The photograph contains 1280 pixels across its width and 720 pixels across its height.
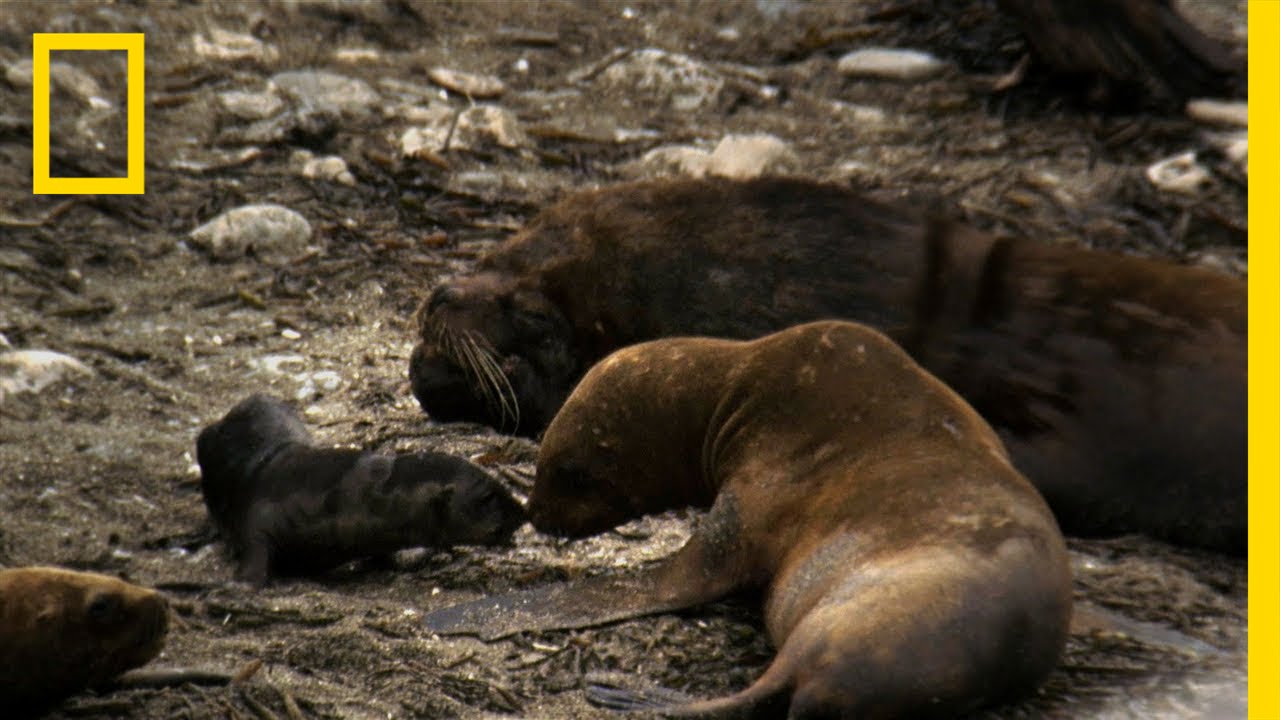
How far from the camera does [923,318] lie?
6016mm

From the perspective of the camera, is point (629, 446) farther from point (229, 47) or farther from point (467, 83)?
point (229, 47)

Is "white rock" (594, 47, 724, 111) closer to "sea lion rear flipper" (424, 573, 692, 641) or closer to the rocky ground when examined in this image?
the rocky ground

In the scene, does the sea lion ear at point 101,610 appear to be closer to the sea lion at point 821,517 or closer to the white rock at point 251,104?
the sea lion at point 821,517

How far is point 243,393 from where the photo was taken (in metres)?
6.55

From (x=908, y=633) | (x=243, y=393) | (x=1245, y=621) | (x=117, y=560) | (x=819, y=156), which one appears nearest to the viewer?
(x=908, y=633)

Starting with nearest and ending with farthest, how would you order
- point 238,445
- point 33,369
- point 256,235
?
point 238,445 → point 33,369 → point 256,235

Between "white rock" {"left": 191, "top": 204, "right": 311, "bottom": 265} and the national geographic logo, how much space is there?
0.55 metres

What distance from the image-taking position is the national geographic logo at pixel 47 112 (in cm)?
808

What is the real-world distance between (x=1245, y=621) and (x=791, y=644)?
141cm

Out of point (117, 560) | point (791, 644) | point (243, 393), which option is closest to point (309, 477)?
point (117, 560)

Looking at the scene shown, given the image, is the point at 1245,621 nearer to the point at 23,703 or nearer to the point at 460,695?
the point at 460,695

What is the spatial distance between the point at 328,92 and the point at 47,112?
Answer: 1226 mm

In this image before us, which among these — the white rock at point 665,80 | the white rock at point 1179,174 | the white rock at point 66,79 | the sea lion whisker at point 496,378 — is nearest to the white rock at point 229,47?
the white rock at point 66,79

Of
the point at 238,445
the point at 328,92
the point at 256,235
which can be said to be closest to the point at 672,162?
the point at 328,92
